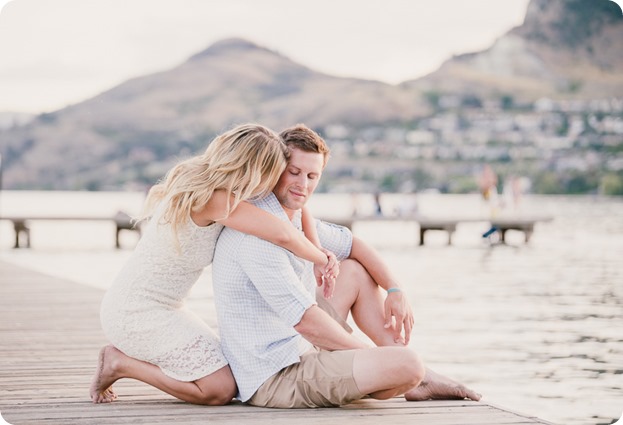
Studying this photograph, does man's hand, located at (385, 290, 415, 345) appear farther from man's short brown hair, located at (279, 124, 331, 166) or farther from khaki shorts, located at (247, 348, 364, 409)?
man's short brown hair, located at (279, 124, 331, 166)

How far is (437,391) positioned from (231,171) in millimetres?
1320

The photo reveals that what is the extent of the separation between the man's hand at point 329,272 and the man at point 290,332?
71 millimetres

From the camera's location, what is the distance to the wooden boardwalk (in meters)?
3.85

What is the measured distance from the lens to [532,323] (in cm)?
1249

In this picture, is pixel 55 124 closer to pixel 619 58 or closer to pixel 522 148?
pixel 522 148

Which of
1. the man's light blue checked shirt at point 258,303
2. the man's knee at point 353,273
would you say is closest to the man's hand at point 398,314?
the man's knee at point 353,273

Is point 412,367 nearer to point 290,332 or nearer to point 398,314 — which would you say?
point 398,314

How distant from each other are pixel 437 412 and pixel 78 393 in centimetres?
172

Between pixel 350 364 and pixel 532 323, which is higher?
pixel 350 364

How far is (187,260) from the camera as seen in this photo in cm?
401

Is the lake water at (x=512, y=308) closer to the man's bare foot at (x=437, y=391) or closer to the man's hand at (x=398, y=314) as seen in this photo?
the man's bare foot at (x=437, y=391)

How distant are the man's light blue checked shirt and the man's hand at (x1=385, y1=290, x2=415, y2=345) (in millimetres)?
377

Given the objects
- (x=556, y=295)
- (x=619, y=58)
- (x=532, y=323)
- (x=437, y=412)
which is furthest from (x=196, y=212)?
(x=619, y=58)

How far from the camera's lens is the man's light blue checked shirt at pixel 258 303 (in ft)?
12.6
